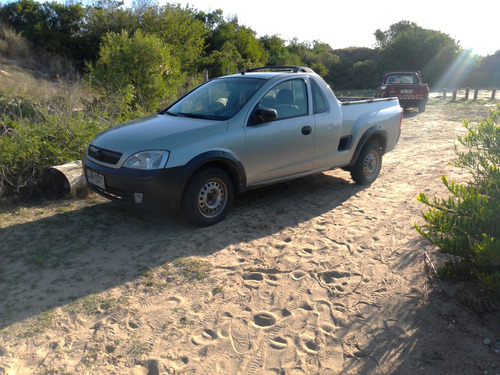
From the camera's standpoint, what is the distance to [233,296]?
3.82m

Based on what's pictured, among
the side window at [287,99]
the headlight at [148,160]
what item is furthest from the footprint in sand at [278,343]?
the side window at [287,99]

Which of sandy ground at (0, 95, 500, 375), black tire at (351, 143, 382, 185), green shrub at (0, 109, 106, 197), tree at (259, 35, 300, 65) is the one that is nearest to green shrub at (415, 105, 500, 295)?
sandy ground at (0, 95, 500, 375)

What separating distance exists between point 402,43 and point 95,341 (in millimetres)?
39611

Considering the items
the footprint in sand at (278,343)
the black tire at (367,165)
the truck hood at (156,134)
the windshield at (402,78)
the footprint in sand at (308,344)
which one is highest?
the windshield at (402,78)

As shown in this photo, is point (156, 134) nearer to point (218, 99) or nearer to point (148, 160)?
point (148, 160)

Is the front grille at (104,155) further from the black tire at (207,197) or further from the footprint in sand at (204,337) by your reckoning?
the footprint in sand at (204,337)

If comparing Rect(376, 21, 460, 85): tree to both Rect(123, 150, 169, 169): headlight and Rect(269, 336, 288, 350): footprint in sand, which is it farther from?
Rect(269, 336, 288, 350): footprint in sand

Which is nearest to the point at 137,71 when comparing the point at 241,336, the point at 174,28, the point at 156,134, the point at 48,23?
the point at 156,134

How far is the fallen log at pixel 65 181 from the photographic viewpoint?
6082 mm

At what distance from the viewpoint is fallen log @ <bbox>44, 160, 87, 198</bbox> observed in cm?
608

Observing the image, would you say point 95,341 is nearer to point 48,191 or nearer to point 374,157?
point 48,191

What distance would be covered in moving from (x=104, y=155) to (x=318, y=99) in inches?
118

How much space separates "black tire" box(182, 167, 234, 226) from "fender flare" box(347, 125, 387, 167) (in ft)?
7.93

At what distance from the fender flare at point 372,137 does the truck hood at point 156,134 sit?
8.18 feet
